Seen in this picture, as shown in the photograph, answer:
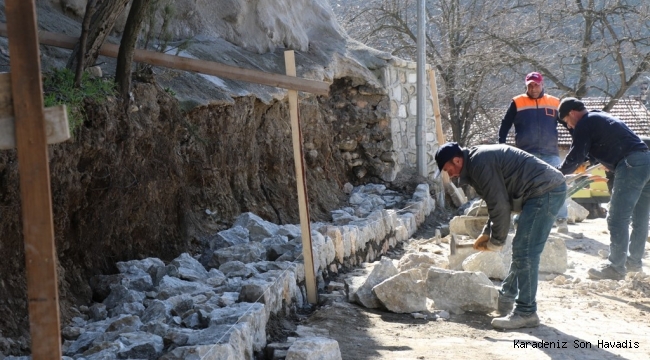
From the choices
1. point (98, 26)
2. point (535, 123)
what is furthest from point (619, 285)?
point (98, 26)

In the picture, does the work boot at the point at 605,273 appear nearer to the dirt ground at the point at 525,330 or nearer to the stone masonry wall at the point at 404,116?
the dirt ground at the point at 525,330

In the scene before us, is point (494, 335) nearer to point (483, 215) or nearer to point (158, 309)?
point (158, 309)

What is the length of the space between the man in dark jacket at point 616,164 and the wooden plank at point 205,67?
268cm

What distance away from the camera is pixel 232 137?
26.7ft

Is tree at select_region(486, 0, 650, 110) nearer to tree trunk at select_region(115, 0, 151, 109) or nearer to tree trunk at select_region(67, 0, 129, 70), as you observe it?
tree trunk at select_region(115, 0, 151, 109)

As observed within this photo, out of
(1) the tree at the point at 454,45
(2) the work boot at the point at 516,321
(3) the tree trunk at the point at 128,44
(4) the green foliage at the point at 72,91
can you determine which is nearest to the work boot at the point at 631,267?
(2) the work boot at the point at 516,321

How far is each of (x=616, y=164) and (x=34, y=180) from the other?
19.5 ft

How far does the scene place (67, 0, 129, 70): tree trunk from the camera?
5477mm

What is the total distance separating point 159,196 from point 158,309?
2.08 metres

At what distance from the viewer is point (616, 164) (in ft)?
24.0

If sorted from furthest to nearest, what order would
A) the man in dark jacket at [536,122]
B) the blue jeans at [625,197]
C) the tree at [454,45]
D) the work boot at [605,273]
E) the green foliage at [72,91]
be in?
the tree at [454,45] < the man in dark jacket at [536,122] < the work boot at [605,273] < the blue jeans at [625,197] < the green foliage at [72,91]

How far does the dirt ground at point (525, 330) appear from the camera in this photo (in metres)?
5.14

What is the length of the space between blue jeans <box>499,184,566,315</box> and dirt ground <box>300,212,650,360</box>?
0.26m

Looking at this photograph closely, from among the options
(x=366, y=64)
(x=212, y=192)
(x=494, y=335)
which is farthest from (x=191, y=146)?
(x=366, y=64)
